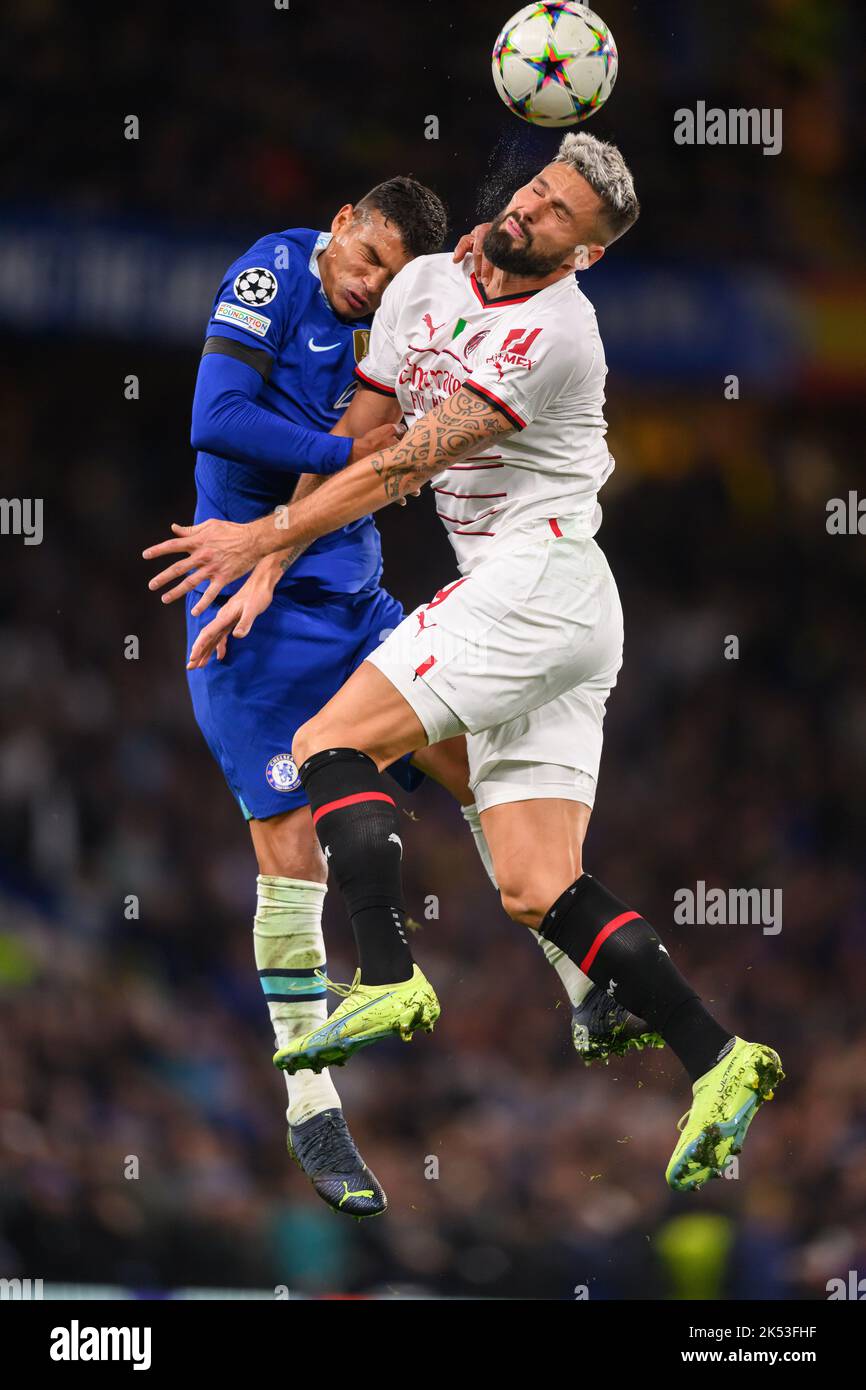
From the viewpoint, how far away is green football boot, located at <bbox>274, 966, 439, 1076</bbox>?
3.43 m

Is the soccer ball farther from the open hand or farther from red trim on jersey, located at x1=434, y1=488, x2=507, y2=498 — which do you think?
the open hand

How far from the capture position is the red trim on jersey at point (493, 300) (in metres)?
3.92

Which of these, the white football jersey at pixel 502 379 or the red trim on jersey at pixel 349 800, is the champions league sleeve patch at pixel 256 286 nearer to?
the white football jersey at pixel 502 379

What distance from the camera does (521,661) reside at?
375cm

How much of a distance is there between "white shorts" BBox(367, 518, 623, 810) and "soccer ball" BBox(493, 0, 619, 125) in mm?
1073

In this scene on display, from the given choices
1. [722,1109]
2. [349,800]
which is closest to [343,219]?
[349,800]

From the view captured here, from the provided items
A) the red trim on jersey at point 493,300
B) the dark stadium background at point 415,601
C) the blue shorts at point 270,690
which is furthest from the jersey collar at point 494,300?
the dark stadium background at point 415,601

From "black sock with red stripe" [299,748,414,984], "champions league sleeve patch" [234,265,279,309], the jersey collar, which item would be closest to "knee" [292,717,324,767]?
"black sock with red stripe" [299,748,414,984]

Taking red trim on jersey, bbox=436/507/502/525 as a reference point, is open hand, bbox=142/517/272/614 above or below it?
below

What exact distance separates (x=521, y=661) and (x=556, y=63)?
1.51 m

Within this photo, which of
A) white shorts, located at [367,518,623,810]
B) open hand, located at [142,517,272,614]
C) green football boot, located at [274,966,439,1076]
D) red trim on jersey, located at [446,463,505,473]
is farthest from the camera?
open hand, located at [142,517,272,614]

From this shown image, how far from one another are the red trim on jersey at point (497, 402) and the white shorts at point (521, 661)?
26cm

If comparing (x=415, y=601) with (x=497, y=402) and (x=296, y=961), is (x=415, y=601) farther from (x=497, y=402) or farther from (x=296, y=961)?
(x=497, y=402)
